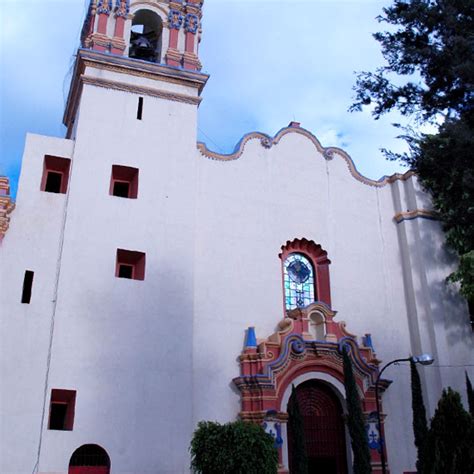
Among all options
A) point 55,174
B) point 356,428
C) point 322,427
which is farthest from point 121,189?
point 356,428

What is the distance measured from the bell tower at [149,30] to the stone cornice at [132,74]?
18.7 inches

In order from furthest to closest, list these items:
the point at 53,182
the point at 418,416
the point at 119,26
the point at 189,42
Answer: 1. the point at 189,42
2. the point at 119,26
3. the point at 53,182
4. the point at 418,416

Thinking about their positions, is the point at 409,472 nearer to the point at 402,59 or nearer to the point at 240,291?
the point at 240,291

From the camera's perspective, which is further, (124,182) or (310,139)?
(310,139)

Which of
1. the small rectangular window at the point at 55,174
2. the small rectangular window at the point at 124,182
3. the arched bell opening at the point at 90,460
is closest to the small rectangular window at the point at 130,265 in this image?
the small rectangular window at the point at 124,182

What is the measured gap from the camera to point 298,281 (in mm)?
18688

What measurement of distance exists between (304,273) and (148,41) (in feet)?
29.0

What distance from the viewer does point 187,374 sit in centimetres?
1552

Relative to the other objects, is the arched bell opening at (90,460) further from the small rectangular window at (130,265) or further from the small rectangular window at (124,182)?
the small rectangular window at (124,182)

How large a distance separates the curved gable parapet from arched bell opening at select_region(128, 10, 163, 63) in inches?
140

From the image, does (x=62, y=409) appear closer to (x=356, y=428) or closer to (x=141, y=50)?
(x=356, y=428)

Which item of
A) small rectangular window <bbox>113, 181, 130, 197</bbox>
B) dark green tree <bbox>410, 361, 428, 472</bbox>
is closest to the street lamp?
dark green tree <bbox>410, 361, 428, 472</bbox>

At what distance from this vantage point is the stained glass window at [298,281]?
18375 mm

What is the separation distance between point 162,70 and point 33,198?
556cm
